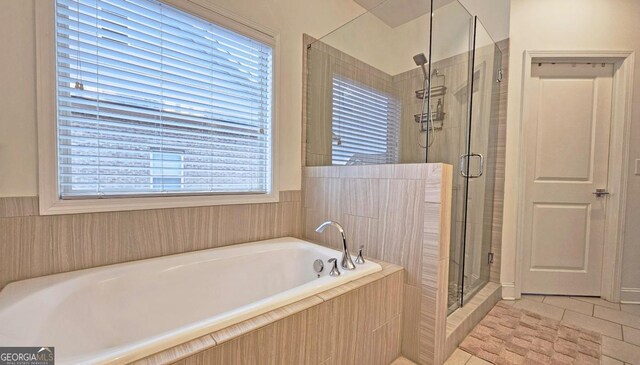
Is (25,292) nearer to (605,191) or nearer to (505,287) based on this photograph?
(505,287)

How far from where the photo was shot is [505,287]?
2.35m

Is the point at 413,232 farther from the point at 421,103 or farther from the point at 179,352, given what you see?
the point at 179,352

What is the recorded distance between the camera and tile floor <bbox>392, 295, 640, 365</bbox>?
5.05 feet

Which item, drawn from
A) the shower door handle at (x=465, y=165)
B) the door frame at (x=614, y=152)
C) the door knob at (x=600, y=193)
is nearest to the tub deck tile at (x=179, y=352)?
the shower door handle at (x=465, y=165)

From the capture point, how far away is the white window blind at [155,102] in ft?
4.49

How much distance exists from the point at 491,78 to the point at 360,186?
155cm

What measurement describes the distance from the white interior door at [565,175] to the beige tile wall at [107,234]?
7.54ft

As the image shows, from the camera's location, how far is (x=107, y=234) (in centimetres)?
145

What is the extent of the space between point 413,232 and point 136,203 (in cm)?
153

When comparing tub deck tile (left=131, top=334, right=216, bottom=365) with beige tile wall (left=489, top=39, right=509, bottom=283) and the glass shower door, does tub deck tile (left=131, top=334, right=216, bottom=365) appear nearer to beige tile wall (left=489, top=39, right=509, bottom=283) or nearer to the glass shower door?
the glass shower door

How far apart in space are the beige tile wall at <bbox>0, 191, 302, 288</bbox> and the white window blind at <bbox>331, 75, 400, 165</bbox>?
2.60 ft

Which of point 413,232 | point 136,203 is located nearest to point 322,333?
point 413,232

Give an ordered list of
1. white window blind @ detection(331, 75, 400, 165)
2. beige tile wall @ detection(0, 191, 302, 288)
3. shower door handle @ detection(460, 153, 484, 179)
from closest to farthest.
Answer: beige tile wall @ detection(0, 191, 302, 288) < shower door handle @ detection(460, 153, 484, 179) < white window blind @ detection(331, 75, 400, 165)

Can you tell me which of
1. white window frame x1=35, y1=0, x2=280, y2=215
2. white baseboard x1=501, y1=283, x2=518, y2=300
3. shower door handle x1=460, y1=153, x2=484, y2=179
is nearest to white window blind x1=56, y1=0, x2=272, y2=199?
white window frame x1=35, y1=0, x2=280, y2=215
